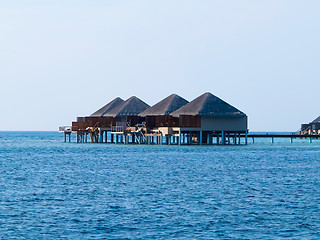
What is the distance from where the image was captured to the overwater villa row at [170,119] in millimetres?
87125

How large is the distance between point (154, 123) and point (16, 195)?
6279 cm

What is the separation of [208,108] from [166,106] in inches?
373

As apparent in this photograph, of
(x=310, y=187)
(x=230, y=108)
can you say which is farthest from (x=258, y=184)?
(x=230, y=108)

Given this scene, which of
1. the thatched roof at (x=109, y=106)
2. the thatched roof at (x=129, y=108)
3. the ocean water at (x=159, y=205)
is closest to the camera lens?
the ocean water at (x=159, y=205)

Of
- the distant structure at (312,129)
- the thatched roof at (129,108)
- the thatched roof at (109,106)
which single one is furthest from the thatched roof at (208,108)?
the distant structure at (312,129)

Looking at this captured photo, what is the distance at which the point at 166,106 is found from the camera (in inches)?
3752

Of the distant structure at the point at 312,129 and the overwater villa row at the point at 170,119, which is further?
the distant structure at the point at 312,129

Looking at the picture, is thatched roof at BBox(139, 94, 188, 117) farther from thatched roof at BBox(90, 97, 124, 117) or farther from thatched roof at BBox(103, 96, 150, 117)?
thatched roof at BBox(90, 97, 124, 117)

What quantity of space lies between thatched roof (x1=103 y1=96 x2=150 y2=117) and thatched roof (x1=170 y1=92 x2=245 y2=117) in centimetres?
1383

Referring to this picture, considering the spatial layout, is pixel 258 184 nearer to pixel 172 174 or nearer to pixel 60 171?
pixel 172 174

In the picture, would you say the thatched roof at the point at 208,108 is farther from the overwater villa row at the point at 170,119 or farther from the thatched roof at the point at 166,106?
the thatched roof at the point at 166,106

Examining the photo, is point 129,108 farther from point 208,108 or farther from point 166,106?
point 208,108

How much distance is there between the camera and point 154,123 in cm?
9462

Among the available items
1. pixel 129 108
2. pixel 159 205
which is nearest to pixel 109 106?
pixel 129 108
